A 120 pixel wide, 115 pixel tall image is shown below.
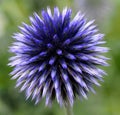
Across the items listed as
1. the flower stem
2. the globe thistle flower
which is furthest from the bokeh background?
the flower stem

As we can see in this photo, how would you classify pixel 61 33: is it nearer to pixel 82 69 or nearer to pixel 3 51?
pixel 82 69

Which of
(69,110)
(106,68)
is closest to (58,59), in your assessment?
(69,110)

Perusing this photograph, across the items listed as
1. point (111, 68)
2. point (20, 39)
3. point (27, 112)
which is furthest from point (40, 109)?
point (20, 39)

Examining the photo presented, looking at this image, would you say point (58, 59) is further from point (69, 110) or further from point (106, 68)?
point (106, 68)

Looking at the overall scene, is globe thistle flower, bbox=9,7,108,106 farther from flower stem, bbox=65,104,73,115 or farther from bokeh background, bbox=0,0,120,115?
bokeh background, bbox=0,0,120,115

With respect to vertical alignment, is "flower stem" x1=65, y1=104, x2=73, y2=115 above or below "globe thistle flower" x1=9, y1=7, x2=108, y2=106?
below

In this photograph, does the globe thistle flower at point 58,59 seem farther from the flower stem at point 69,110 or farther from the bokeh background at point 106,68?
the bokeh background at point 106,68

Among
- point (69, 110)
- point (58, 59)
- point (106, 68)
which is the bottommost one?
point (106, 68)
